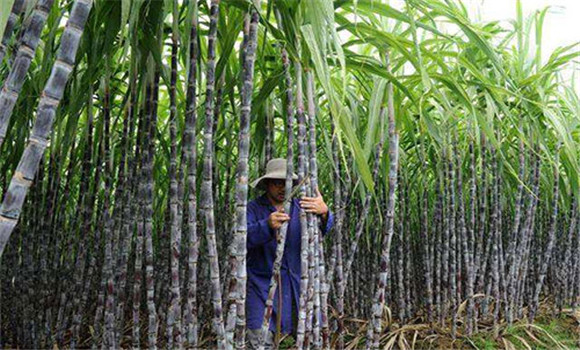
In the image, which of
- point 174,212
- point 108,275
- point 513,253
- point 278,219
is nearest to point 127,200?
point 108,275

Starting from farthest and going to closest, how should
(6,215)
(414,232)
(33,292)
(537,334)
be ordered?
(414,232)
(537,334)
(33,292)
(6,215)

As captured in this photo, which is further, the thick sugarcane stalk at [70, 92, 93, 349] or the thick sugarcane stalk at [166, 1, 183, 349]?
the thick sugarcane stalk at [70, 92, 93, 349]

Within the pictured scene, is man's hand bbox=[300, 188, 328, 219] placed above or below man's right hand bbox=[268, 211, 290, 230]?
above

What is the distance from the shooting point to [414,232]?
262 cm

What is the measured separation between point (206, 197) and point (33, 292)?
41.9 inches

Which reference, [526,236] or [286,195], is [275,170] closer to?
[286,195]

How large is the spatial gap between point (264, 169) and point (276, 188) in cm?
18

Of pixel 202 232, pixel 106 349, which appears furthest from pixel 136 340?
pixel 202 232

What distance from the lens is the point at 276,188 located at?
4.87 ft

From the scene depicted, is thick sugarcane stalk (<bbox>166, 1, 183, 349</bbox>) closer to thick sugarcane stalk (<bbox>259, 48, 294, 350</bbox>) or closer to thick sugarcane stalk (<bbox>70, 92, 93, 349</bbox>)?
thick sugarcane stalk (<bbox>259, 48, 294, 350</bbox>)

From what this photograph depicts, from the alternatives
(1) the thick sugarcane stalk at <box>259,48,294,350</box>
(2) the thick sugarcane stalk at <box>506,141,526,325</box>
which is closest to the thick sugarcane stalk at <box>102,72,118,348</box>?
(1) the thick sugarcane stalk at <box>259,48,294,350</box>

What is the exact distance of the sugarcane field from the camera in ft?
3.32

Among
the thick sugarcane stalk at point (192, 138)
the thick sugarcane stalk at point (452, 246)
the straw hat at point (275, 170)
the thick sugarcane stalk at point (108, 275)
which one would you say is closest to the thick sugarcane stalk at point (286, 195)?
the thick sugarcane stalk at point (192, 138)

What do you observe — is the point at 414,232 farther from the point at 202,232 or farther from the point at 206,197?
the point at 206,197
